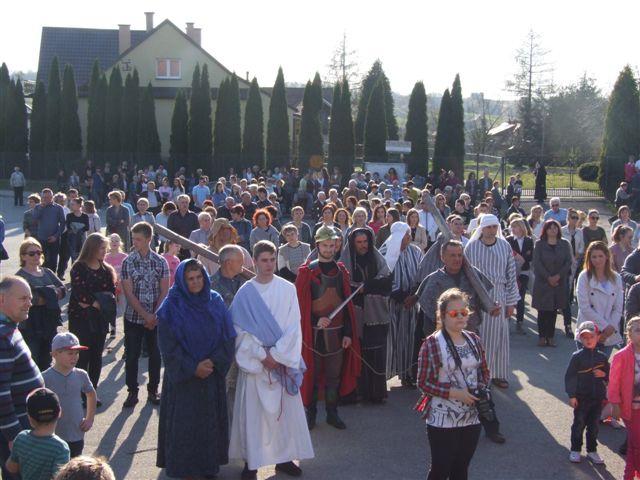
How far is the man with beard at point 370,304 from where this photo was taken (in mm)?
8469

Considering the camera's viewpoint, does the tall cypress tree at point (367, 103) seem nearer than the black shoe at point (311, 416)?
No

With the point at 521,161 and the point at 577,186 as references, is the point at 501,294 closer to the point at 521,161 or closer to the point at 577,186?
the point at 577,186

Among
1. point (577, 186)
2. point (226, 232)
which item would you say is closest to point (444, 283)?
point (226, 232)

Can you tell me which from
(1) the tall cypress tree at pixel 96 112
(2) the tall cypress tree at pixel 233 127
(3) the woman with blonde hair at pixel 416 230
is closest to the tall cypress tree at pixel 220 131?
(2) the tall cypress tree at pixel 233 127

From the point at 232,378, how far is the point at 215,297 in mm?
855

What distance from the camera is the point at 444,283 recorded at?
310 inches

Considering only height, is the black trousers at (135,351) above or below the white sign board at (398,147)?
below

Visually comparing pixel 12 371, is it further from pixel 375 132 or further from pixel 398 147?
pixel 375 132

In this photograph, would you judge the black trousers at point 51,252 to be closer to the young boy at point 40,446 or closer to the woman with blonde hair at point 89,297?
the woman with blonde hair at point 89,297

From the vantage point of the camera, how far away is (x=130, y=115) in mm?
43844

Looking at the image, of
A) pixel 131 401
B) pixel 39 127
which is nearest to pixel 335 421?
pixel 131 401

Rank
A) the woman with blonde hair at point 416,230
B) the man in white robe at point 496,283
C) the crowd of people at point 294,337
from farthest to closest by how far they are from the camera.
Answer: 1. the woman with blonde hair at point 416,230
2. the man in white robe at point 496,283
3. the crowd of people at point 294,337

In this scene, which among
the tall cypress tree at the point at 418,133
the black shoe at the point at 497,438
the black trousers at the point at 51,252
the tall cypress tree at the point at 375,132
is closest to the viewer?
the black shoe at the point at 497,438

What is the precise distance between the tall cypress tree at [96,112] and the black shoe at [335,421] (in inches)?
1500
